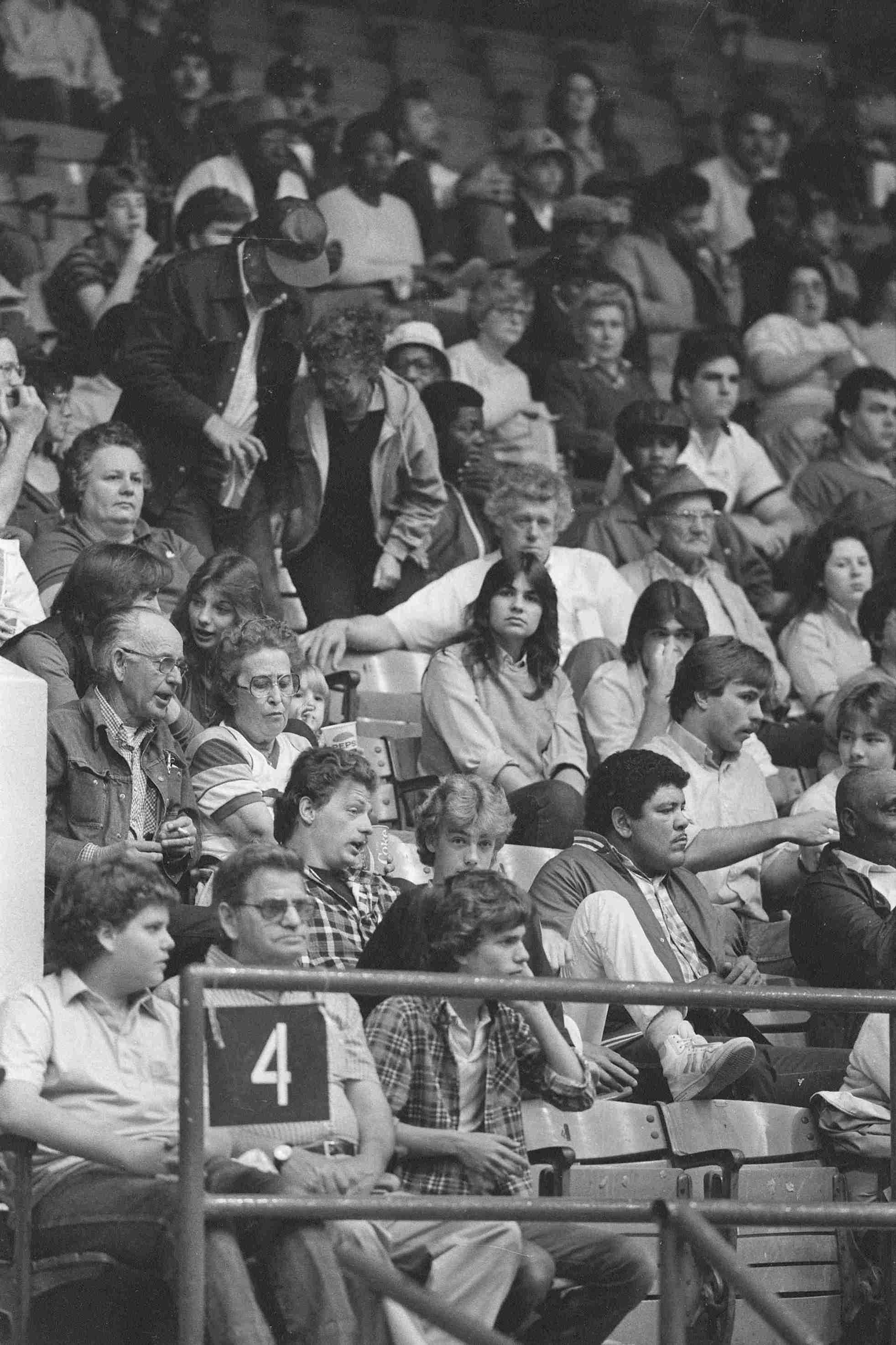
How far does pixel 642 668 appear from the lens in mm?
7941

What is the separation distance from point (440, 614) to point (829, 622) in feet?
5.19

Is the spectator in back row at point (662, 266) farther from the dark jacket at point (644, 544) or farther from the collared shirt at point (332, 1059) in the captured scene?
the collared shirt at point (332, 1059)

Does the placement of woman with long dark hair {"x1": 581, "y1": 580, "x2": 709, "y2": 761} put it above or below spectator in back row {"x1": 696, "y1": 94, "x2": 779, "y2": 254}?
below

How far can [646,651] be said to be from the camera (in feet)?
26.0

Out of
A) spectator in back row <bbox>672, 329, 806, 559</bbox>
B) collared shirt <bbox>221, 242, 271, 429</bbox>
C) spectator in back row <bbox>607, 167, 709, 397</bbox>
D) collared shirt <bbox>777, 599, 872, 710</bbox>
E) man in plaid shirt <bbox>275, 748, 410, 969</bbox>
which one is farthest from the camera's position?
spectator in back row <bbox>607, 167, 709, 397</bbox>

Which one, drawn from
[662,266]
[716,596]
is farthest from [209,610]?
[662,266]

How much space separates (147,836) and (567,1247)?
4.84 ft

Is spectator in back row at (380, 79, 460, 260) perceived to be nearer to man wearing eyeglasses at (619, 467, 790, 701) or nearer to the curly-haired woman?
man wearing eyeglasses at (619, 467, 790, 701)

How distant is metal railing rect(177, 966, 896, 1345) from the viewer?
426cm

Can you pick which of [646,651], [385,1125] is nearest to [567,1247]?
[385,1125]

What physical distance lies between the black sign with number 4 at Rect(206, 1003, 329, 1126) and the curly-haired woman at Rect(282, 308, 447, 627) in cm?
407

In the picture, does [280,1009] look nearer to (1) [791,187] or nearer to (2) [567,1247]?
(2) [567,1247]

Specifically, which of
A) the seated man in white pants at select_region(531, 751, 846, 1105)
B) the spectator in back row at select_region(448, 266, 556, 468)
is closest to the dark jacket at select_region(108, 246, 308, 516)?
the spectator in back row at select_region(448, 266, 556, 468)

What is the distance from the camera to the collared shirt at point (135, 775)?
19.2 feet
